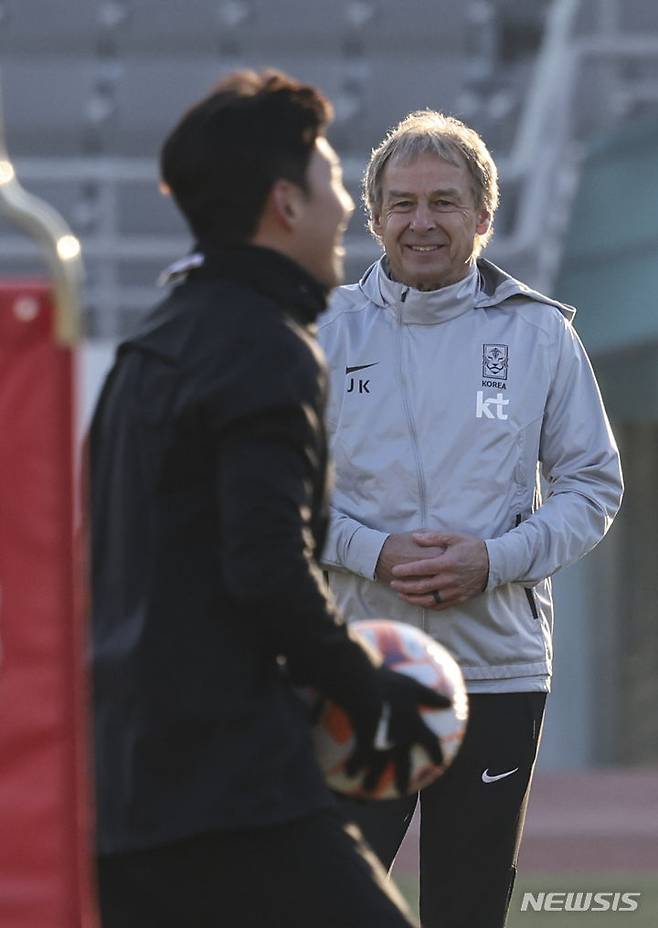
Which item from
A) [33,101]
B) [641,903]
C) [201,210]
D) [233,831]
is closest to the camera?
[233,831]

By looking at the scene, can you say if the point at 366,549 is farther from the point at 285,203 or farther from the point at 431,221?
the point at 285,203

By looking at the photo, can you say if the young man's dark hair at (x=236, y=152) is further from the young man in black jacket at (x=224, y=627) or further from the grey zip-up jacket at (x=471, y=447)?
the grey zip-up jacket at (x=471, y=447)

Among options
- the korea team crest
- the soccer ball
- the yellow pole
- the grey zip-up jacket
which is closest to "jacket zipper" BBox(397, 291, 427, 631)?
the grey zip-up jacket

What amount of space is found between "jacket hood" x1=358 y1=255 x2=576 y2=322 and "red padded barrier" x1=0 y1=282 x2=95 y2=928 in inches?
58.1

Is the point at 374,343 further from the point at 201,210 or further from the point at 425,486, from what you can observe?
the point at 201,210

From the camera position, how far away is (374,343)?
137 inches

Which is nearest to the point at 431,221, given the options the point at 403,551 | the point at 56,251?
the point at 403,551

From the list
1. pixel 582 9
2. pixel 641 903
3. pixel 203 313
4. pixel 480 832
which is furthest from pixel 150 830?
pixel 582 9

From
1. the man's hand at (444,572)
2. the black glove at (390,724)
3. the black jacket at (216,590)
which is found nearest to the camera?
the black jacket at (216,590)

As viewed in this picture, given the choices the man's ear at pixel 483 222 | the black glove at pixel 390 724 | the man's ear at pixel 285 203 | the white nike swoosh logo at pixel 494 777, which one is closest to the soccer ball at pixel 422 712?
the black glove at pixel 390 724

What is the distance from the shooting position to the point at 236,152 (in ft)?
7.80

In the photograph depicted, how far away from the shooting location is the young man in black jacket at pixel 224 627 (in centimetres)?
223

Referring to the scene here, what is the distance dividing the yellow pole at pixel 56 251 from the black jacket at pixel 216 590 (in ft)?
0.79

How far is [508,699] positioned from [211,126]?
1.41 metres
